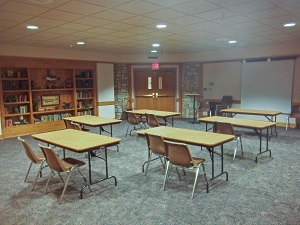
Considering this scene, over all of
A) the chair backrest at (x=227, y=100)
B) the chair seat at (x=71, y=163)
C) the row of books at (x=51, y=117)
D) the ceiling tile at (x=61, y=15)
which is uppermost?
the ceiling tile at (x=61, y=15)

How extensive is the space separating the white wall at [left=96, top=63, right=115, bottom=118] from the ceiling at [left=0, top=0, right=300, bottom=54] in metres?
2.80

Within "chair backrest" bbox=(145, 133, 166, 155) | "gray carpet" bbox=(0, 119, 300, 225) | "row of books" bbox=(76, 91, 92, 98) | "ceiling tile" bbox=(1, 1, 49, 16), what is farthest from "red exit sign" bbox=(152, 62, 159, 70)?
"chair backrest" bbox=(145, 133, 166, 155)

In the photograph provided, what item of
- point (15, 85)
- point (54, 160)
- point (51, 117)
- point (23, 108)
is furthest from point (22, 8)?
point (51, 117)

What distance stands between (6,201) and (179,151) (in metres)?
2.36

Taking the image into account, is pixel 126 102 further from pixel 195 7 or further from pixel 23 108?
pixel 195 7

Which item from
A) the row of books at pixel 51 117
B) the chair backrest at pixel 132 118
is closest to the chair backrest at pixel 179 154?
the chair backrest at pixel 132 118

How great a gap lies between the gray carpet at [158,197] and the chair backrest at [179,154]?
45 cm

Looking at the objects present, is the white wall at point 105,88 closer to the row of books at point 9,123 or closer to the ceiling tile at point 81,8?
the row of books at point 9,123

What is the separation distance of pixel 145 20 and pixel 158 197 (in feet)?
9.85

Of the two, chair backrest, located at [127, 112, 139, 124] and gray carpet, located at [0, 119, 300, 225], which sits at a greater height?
chair backrest, located at [127, 112, 139, 124]

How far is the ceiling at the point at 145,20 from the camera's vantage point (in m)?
3.65

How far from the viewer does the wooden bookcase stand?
7344 millimetres

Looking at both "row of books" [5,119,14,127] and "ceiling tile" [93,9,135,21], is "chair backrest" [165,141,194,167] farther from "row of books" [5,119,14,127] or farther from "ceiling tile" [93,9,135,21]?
"row of books" [5,119,14,127]

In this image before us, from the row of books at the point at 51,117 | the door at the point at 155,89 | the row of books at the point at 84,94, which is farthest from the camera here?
the door at the point at 155,89
